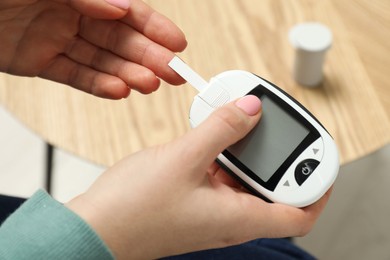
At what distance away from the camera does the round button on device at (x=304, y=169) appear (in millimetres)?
560

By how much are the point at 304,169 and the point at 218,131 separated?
13 centimetres

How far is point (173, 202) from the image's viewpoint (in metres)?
0.49

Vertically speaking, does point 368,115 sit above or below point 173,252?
above

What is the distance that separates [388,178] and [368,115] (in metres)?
0.52

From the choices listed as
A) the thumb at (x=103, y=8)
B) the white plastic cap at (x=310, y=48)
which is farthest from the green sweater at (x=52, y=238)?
the white plastic cap at (x=310, y=48)

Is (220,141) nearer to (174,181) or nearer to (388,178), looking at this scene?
(174,181)

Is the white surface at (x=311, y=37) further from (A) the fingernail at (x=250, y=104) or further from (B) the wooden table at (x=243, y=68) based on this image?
(A) the fingernail at (x=250, y=104)

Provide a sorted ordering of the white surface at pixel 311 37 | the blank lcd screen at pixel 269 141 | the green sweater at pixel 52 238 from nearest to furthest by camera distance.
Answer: the green sweater at pixel 52 238 < the blank lcd screen at pixel 269 141 < the white surface at pixel 311 37

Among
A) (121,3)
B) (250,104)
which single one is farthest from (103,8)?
(250,104)

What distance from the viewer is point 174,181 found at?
489 mm

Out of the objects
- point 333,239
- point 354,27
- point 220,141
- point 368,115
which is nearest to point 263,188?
point 220,141

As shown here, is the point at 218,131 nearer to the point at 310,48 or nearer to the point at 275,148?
the point at 275,148

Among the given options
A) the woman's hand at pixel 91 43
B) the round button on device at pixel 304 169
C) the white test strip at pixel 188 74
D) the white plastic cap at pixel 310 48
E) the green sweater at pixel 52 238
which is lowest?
the green sweater at pixel 52 238

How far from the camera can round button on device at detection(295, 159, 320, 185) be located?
560 millimetres
